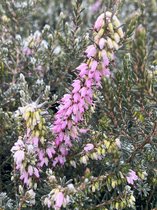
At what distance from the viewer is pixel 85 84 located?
1792 mm

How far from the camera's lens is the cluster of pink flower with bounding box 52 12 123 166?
1671mm

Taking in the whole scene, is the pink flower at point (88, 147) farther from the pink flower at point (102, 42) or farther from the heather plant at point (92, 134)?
the pink flower at point (102, 42)

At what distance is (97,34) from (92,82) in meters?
→ 0.22

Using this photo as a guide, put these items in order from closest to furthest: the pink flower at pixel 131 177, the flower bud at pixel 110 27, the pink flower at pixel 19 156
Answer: the flower bud at pixel 110 27, the pink flower at pixel 19 156, the pink flower at pixel 131 177

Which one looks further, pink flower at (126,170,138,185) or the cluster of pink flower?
pink flower at (126,170,138,185)

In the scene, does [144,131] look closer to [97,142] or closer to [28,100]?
[97,142]

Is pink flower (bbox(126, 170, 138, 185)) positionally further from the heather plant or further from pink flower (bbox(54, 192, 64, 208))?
pink flower (bbox(54, 192, 64, 208))

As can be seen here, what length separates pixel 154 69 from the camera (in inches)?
88.7

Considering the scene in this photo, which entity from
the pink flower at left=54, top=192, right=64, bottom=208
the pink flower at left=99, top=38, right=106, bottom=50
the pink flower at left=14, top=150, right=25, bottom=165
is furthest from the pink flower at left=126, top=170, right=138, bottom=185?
the pink flower at left=99, top=38, right=106, bottom=50

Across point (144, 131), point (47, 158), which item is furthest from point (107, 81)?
point (47, 158)

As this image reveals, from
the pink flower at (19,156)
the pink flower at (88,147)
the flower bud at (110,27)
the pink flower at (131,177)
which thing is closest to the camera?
the flower bud at (110,27)

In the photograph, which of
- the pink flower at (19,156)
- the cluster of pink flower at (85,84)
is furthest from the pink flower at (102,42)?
the pink flower at (19,156)

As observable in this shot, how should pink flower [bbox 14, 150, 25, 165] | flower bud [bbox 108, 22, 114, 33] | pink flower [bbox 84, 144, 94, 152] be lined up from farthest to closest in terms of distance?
pink flower [bbox 84, 144, 94, 152]
pink flower [bbox 14, 150, 25, 165]
flower bud [bbox 108, 22, 114, 33]

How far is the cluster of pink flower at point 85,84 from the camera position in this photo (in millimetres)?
1671
